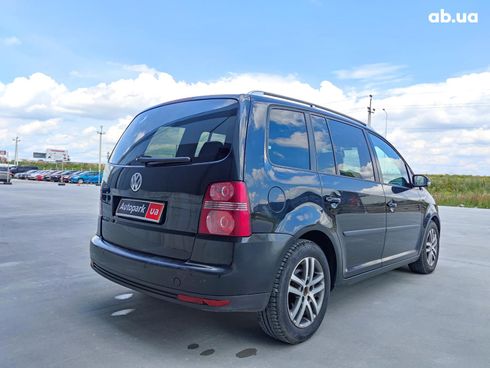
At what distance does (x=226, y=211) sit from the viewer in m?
2.53

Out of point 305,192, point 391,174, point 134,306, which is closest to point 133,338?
point 134,306

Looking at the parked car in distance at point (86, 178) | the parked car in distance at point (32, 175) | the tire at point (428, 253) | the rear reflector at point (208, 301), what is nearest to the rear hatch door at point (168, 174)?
the rear reflector at point (208, 301)

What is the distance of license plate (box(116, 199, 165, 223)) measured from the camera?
2.83m

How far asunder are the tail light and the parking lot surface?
86 cm

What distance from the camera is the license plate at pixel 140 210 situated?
9.29ft

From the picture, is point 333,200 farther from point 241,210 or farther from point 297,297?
point 241,210

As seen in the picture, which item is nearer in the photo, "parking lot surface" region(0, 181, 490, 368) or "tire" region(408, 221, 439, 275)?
"parking lot surface" region(0, 181, 490, 368)

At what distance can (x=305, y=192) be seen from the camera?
2965mm

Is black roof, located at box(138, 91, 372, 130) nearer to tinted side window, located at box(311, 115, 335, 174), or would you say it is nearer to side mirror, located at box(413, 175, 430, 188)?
tinted side window, located at box(311, 115, 335, 174)

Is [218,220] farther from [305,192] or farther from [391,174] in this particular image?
[391,174]

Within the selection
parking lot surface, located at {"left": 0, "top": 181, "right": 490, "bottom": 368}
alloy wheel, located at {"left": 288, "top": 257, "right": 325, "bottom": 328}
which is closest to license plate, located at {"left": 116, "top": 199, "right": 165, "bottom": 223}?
parking lot surface, located at {"left": 0, "top": 181, "right": 490, "bottom": 368}

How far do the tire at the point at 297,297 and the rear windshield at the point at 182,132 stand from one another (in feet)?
3.01

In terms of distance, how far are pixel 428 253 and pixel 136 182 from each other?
401 cm

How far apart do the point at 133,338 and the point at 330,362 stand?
140 centimetres
